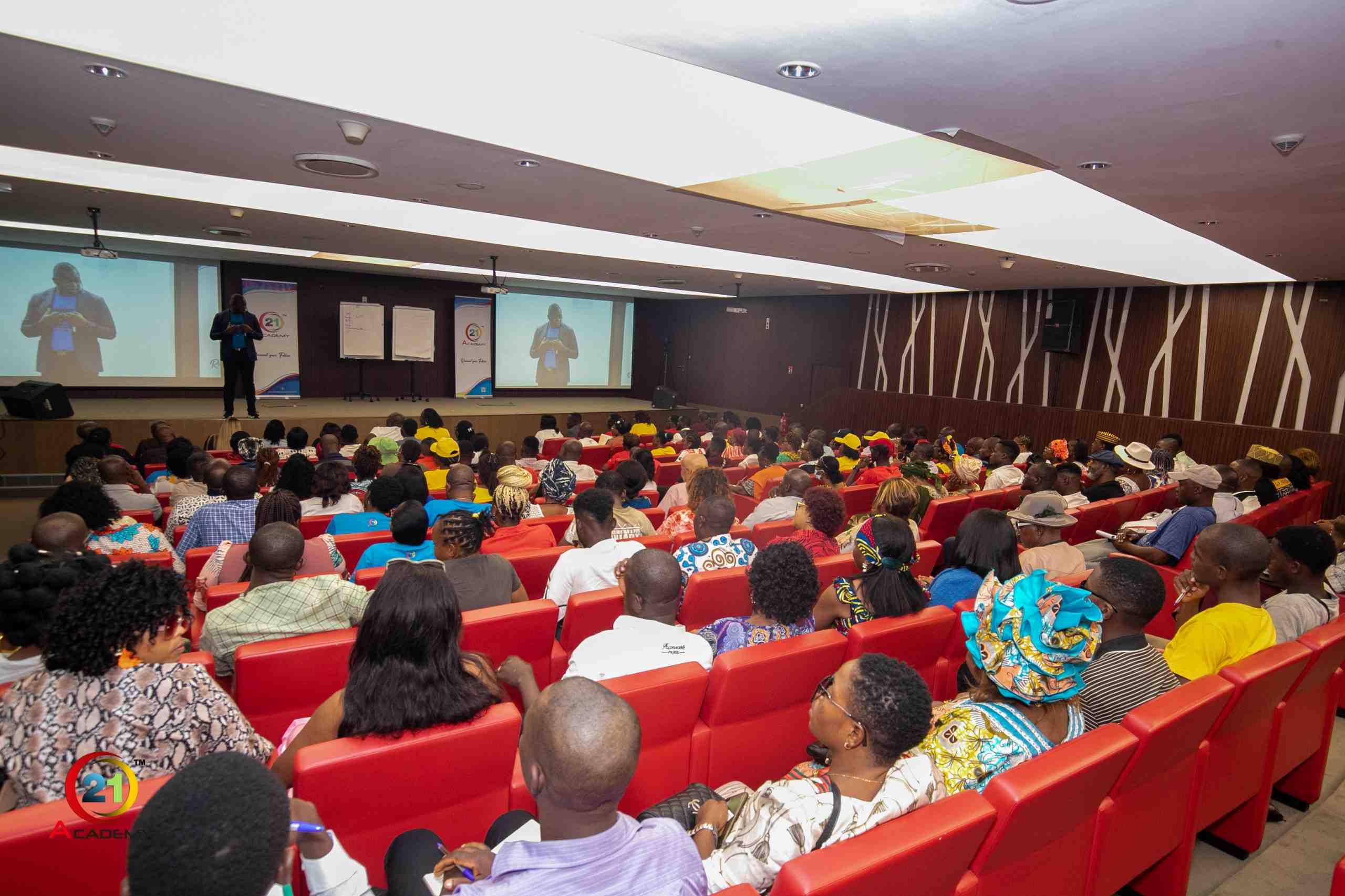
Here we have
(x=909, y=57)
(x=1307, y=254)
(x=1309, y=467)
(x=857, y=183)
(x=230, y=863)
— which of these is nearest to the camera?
(x=230, y=863)

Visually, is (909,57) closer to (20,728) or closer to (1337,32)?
(1337,32)

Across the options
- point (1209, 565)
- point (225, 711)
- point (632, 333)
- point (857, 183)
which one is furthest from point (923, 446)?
point (632, 333)

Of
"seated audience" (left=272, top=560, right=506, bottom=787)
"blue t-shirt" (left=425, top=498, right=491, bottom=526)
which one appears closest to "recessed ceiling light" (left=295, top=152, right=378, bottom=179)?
"blue t-shirt" (left=425, top=498, right=491, bottom=526)

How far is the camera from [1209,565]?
2.84 m

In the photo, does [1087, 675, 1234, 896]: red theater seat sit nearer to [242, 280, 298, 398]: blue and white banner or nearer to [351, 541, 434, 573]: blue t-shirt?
[351, 541, 434, 573]: blue t-shirt

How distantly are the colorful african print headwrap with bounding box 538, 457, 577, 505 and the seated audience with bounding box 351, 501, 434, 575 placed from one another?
1.40 m

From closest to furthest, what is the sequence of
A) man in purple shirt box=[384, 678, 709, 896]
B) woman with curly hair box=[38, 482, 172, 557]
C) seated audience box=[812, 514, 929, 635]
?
man in purple shirt box=[384, 678, 709, 896] → seated audience box=[812, 514, 929, 635] → woman with curly hair box=[38, 482, 172, 557]

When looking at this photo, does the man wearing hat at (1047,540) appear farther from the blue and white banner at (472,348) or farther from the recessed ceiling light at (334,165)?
the blue and white banner at (472,348)

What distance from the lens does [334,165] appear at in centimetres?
495

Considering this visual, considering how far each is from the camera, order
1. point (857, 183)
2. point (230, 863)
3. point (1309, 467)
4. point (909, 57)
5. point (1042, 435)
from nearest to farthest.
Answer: point (230, 863) → point (909, 57) → point (857, 183) → point (1309, 467) → point (1042, 435)

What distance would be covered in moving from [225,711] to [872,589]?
2.20m

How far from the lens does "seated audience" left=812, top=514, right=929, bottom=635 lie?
279 cm

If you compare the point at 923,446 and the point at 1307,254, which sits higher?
the point at 1307,254

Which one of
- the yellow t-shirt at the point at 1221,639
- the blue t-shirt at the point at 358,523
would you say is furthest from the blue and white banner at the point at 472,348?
the yellow t-shirt at the point at 1221,639
